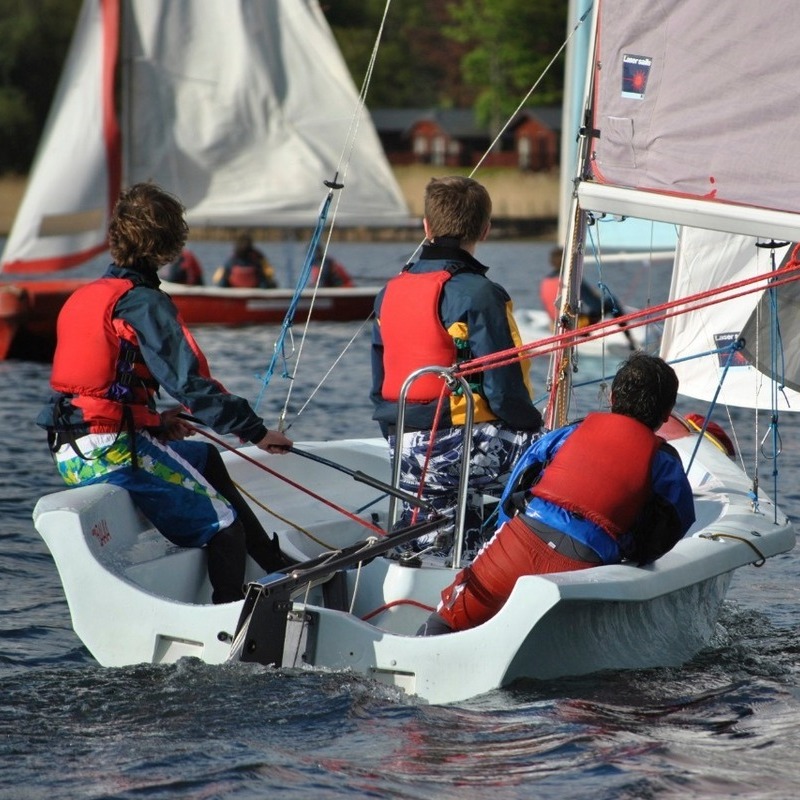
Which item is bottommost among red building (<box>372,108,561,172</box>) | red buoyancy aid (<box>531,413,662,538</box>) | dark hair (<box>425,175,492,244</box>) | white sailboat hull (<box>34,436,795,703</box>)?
white sailboat hull (<box>34,436,795,703</box>)

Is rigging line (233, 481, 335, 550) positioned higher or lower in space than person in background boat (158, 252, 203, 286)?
lower

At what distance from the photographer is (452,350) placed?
4.42m

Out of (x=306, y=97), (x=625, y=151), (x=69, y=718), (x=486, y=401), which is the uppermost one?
(x=306, y=97)

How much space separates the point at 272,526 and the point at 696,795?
221cm

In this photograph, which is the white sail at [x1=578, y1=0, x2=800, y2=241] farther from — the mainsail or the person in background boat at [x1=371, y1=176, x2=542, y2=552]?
the person in background boat at [x1=371, y1=176, x2=542, y2=552]

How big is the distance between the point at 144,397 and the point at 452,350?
89 centimetres

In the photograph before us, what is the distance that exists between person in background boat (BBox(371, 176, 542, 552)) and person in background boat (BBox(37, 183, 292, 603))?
49 cm

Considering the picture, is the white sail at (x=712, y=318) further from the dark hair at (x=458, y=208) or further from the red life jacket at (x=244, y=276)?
the red life jacket at (x=244, y=276)

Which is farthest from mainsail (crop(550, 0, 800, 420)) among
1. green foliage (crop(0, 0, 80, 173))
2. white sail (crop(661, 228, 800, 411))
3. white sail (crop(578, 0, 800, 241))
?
green foliage (crop(0, 0, 80, 173))

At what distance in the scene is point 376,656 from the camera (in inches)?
149

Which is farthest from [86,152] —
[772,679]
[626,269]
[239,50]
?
[626,269]

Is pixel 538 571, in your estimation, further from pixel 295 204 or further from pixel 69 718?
pixel 295 204

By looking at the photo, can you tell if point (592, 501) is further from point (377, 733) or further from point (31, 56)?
point (31, 56)

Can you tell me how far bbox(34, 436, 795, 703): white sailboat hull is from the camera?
374cm
